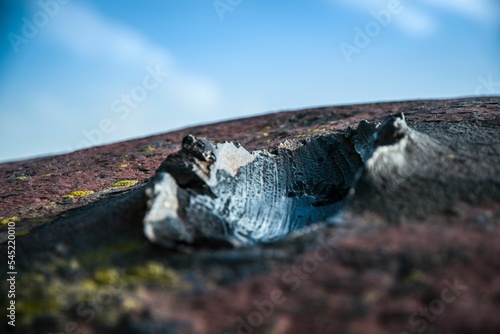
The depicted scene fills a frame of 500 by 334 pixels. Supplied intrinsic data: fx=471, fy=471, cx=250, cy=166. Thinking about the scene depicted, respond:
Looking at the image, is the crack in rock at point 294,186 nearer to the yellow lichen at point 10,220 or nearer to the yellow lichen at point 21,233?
the yellow lichen at point 21,233

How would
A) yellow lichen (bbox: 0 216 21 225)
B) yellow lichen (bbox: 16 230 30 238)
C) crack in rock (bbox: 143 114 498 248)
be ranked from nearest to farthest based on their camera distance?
crack in rock (bbox: 143 114 498 248) → yellow lichen (bbox: 16 230 30 238) → yellow lichen (bbox: 0 216 21 225)

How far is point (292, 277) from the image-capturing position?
570 cm

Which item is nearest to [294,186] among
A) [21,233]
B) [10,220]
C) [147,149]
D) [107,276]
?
[107,276]

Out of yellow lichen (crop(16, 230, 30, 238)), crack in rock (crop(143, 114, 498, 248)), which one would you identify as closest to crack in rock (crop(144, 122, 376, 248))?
crack in rock (crop(143, 114, 498, 248))

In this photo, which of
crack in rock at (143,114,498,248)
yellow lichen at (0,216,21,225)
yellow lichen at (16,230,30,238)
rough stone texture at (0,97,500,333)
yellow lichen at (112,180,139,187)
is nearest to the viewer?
rough stone texture at (0,97,500,333)

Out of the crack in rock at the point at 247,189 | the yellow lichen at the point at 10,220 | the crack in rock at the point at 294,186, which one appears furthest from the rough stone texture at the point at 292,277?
the yellow lichen at the point at 10,220

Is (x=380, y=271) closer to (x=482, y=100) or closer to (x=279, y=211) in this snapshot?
(x=279, y=211)

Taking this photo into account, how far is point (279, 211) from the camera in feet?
29.9

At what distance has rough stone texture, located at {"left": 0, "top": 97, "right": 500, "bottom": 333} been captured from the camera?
5.09 m

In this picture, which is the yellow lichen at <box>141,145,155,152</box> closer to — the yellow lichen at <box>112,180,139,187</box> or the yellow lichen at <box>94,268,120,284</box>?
the yellow lichen at <box>112,180,139,187</box>

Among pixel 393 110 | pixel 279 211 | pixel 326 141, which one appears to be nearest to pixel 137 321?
pixel 279 211

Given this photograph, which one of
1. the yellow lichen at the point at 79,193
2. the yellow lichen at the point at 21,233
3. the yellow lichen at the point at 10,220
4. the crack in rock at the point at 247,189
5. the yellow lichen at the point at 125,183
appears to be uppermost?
the crack in rock at the point at 247,189

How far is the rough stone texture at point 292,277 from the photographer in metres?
5.09

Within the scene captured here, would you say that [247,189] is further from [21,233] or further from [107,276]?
[21,233]
